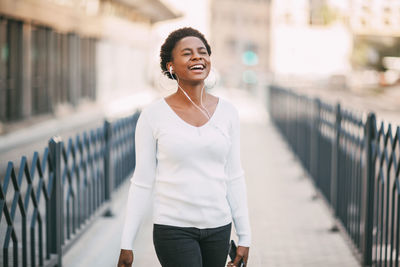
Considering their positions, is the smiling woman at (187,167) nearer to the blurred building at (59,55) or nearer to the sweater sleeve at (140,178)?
the sweater sleeve at (140,178)

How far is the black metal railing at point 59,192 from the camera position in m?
4.47

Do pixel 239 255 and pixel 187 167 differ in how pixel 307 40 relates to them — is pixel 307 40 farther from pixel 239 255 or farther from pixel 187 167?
pixel 187 167

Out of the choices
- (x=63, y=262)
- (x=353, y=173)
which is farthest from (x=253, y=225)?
(x=63, y=262)

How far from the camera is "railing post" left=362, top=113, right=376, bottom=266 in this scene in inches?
219

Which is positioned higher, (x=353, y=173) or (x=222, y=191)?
(x=222, y=191)

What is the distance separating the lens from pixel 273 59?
8450 centimetres

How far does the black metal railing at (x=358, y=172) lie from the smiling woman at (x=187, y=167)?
1956 millimetres

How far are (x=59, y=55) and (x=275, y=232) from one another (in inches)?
506

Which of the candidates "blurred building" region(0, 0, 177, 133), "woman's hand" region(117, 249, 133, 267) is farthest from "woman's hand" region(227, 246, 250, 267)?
"blurred building" region(0, 0, 177, 133)

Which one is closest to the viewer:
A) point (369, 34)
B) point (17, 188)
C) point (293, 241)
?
point (17, 188)

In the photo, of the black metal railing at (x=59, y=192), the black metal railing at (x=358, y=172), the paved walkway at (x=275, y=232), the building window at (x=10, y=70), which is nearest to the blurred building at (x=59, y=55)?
the building window at (x=10, y=70)

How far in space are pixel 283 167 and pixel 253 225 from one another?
531 centimetres

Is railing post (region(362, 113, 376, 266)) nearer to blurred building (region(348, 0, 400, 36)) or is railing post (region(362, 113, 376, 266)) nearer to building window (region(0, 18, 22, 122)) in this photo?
building window (region(0, 18, 22, 122))

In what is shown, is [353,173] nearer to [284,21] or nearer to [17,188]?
[17,188]
